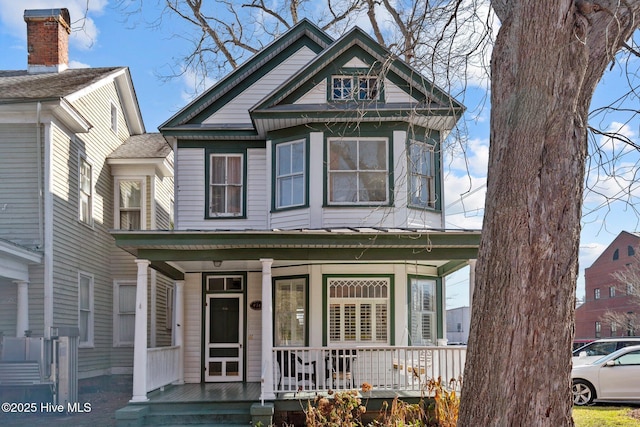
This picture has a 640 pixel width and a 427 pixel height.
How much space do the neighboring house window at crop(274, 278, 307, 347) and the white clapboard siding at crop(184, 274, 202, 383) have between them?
1983mm

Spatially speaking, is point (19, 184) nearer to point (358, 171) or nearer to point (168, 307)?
point (168, 307)

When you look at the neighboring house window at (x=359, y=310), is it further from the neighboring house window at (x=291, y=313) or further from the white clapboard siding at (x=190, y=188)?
the white clapboard siding at (x=190, y=188)

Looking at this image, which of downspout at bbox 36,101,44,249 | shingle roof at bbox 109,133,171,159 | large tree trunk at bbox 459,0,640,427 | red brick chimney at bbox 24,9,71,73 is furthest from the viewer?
shingle roof at bbox 109,133,171,159

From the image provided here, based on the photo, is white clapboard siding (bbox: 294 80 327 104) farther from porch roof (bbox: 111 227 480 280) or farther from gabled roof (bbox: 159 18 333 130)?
porch roof (bbox: 111 227 480 280)

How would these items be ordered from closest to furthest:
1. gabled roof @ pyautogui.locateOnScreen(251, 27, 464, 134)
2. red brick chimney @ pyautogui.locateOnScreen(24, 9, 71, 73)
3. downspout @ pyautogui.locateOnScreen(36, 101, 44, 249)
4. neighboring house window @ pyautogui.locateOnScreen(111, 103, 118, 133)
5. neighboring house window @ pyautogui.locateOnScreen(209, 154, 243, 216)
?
gabled roof @ pyautogui.locateOnScreen(251, 27, 464, 134) < downspout @ pyautogui.locateOnScreen(36, 101, 44, 249) < neighboring house window @ pyautogui.locateOnScreen(209, 154, 243, 216) < red brick chimney @ pyautogui.locateOnScreen(24, 9, 71, 73) < neighboring house window @ pyautogui.locateOnScreen(111, 103, 118, 133)

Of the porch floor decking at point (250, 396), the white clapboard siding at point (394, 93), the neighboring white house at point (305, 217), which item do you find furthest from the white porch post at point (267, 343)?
the white clapboard siding at point (394, 93)

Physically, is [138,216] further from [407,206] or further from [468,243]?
[468,243]

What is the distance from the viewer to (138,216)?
64.6 ft

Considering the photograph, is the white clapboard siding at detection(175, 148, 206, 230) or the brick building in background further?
the brick building in background

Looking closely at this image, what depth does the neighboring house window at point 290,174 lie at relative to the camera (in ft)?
46.9

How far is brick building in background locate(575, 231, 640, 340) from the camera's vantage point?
4375cm

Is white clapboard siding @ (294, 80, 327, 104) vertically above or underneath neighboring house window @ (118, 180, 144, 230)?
above

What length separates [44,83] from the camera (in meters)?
16.7

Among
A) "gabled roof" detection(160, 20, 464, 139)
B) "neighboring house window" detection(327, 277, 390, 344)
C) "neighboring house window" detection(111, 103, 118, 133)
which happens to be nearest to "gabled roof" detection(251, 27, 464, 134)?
"gabled roof" detection(160, 20, 464, 139)
